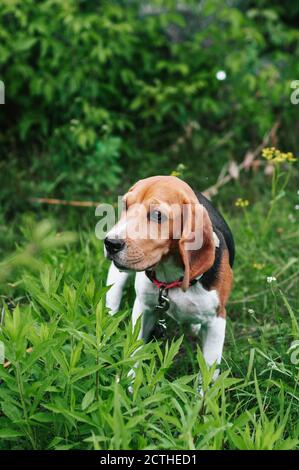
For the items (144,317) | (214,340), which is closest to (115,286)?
(144,317)

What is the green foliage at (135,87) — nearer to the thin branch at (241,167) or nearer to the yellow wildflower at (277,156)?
the thin branch at (241,167)

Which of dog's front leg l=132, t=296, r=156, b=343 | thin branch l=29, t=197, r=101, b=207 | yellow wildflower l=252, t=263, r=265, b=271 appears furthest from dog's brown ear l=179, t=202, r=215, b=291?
thin branch l=29, t=197, r=101, b=207

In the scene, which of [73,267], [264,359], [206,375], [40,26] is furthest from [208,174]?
[206,375]

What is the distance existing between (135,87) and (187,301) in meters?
3.26

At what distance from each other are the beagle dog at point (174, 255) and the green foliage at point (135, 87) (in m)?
2.28

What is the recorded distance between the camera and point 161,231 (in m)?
3.01

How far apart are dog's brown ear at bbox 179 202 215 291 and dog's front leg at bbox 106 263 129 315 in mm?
697

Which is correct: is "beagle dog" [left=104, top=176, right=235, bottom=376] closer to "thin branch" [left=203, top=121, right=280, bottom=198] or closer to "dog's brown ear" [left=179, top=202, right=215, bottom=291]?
"dog's brown ear" [left=179, top=202, right=215, bottom=291]

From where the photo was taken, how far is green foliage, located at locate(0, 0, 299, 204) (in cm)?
568

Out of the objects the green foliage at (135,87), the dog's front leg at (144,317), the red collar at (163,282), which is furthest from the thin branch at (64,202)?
the red collar at (163,282)

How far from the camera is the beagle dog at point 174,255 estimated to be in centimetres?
295

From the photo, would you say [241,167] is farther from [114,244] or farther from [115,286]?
[114,244]

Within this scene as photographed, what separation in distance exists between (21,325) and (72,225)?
2.70m

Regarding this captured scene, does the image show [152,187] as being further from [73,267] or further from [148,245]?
[73,267]
